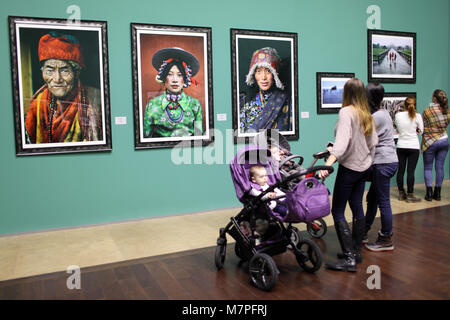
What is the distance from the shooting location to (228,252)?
4.16 meters

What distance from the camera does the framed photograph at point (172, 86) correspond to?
552cm

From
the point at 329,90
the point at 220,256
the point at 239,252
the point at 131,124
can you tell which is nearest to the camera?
the point at 220,256

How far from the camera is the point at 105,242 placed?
4625 mm

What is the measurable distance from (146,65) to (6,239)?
2.69 metres

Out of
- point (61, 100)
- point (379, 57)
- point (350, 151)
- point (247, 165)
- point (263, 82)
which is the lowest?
point (247, 165)

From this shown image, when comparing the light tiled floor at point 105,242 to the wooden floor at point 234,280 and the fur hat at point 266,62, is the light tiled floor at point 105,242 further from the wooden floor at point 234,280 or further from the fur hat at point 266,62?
the fur hat at point 266,62

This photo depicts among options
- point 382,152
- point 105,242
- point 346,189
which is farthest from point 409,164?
point 105,242

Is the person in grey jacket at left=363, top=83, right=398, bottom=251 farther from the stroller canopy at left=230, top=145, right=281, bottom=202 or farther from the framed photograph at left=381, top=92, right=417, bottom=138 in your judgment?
the framed photograph at left=381, top=92, right=417, bottom=138

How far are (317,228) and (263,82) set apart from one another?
2581mm

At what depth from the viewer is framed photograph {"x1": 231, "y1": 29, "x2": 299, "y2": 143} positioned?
6.09 metres

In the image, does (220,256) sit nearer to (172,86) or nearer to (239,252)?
(239,252)

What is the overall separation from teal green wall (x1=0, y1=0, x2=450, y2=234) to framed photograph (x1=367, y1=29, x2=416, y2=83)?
15 centimetres

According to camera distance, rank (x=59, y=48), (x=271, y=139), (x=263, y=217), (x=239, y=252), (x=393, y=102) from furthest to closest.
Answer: (x=393, y=102) < (x=59, y=48) < (x=271, y=139) < (x=239, y=252) < (x=263, y=217)

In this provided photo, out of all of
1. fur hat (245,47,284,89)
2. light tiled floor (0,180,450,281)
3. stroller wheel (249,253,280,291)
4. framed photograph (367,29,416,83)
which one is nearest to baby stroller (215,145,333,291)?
stroller wheel (249,253,280,291)
